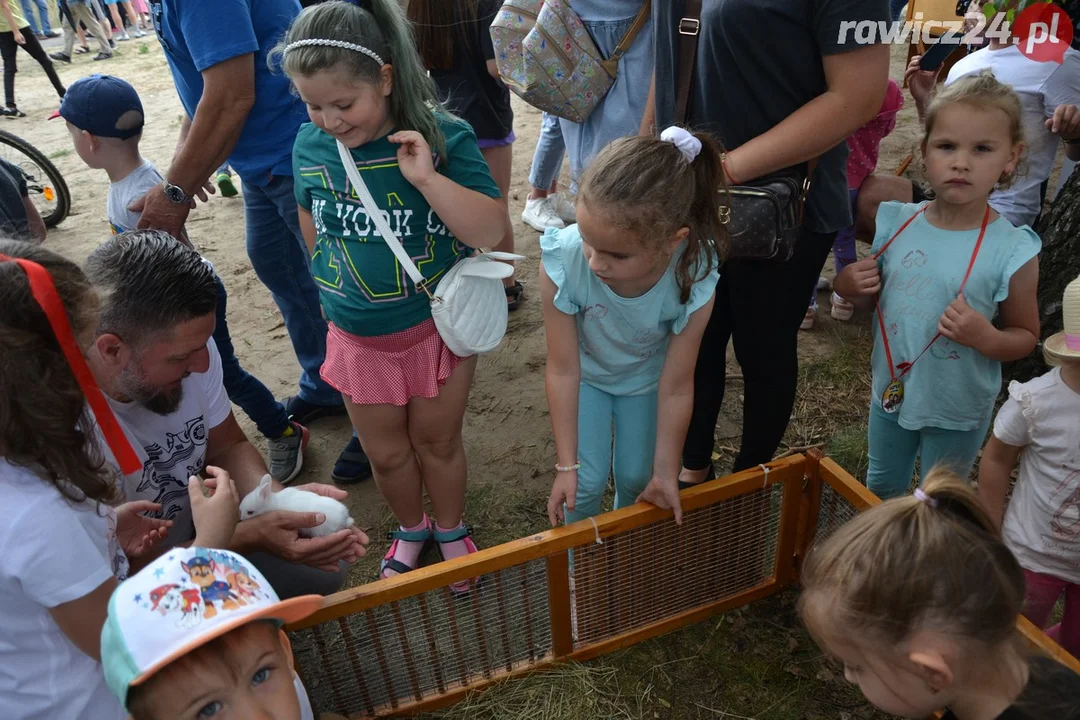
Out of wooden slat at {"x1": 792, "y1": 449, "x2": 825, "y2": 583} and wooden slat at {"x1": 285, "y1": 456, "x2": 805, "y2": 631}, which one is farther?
wooden slat at {"x1": 792, "y1": 449, "x2": 825, "y2": 583}

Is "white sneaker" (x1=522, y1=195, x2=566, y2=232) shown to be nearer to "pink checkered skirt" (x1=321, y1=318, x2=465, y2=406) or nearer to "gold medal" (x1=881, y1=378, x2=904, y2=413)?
"pink checkered skirt" (x1=321, y1=318, x2=465, y2=406)

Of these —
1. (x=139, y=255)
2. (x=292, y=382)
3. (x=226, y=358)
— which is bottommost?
(x=292, y=382)

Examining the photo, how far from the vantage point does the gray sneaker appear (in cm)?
313

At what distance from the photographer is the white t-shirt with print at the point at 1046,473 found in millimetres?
1753

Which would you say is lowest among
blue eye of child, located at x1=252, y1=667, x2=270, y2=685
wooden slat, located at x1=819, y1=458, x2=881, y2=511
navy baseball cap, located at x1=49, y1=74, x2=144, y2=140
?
wooden slat, located at x1=819, y1=458, x2=881, y2=511

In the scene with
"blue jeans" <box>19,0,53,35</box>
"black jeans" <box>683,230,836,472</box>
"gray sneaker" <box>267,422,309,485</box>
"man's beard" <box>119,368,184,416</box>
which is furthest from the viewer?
"blue jeans" <box>19,0,53,35</box>

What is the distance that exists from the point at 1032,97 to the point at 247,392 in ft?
10.2

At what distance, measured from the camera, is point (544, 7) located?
8.30 feet

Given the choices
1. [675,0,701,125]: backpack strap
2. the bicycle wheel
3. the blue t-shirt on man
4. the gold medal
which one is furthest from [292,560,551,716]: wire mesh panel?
the bicycle wheel

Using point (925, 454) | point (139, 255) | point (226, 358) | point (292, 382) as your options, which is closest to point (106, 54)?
point (292, 382)

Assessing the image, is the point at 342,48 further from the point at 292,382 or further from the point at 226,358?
the point at 292,382

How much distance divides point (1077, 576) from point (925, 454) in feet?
1.61

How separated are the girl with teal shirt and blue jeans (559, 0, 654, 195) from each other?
20.3 inches

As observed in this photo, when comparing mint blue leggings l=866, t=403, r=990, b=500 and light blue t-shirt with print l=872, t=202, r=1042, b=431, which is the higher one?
light blue t-shirt with print l=872, t=202, r=1042, b=431
